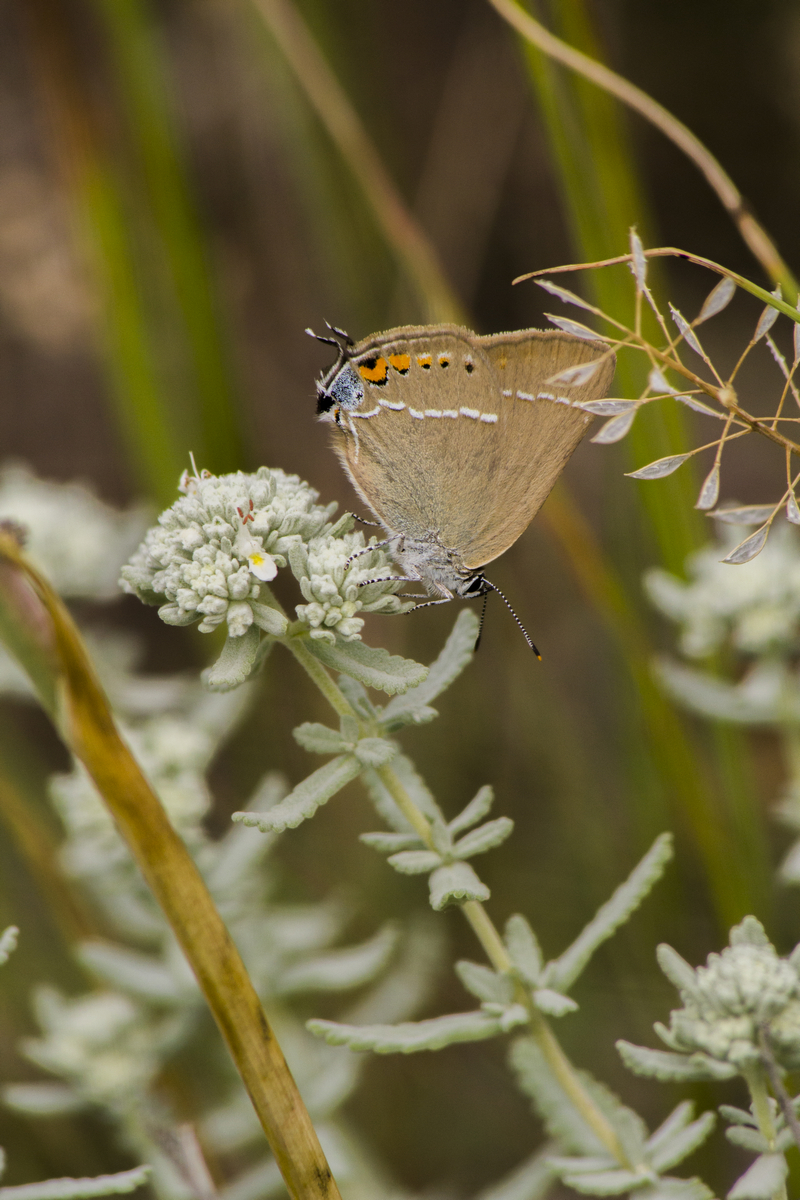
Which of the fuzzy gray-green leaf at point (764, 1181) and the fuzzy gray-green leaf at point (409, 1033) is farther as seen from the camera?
the fuzzy gray-green leaf at point (409, 1033)

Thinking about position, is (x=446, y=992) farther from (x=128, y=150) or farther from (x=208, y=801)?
(x=128, y=150)

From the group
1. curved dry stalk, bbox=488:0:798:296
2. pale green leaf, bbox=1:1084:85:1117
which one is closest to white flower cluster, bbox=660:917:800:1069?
curved dry stalk, bbox=488:0:798:296

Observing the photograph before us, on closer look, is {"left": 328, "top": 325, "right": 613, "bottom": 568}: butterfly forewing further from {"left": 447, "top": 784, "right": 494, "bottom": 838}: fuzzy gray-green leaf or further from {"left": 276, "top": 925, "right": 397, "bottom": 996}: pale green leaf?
{"left": 276, "top": 925, "right": 397, "bottom": 996}: pale green leaf

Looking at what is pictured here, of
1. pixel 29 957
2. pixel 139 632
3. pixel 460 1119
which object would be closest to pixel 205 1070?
pixel 29 957

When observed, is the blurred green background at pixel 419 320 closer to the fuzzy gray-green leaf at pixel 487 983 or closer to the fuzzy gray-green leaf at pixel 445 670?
the fuzzy gray-green leaf at pixel 445 670

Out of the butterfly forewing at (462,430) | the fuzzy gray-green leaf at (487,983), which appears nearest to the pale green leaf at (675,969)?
the fuzzy gray-green leaf at (487,983)
